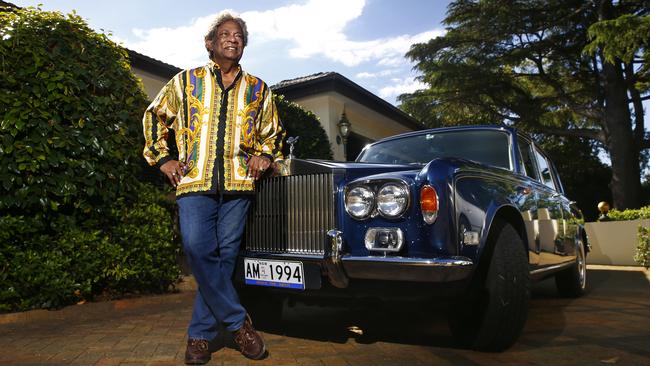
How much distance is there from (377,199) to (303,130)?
586cm

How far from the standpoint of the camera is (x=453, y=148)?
13.2 feet

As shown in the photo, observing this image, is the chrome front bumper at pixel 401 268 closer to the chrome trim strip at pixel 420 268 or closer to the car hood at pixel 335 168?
the chrome trim strip at pixel 420 268

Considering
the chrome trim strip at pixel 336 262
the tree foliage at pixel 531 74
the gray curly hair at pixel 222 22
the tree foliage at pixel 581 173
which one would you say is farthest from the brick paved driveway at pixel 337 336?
the tree foliage at pixel 581 173

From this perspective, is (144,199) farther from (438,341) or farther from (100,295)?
(438,341)

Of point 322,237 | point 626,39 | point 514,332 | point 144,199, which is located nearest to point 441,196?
point 322,237

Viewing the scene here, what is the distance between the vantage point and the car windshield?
12.9 ft

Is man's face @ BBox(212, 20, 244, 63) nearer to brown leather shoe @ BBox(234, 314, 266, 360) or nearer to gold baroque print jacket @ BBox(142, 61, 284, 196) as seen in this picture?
gold baroque print jacket @ BBox(142, 61, 284, 196)

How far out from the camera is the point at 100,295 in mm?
4641

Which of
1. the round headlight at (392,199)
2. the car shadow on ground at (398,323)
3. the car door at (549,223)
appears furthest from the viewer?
the car door at (549,223)

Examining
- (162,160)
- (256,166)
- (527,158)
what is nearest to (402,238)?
(256,166)

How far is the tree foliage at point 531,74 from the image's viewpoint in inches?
606

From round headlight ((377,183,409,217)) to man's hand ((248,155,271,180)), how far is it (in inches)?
26.7

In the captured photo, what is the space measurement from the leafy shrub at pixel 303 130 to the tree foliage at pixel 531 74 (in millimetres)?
8719

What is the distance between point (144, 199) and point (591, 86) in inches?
647
